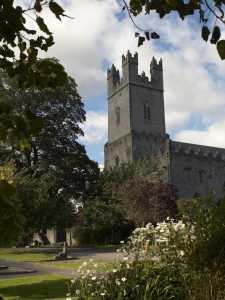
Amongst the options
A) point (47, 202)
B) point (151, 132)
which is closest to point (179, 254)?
point (47, 202)

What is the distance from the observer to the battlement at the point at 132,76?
80.1 metres

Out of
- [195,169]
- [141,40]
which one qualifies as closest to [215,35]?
[141,40]

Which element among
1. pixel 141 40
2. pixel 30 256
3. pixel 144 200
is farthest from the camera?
pixel 144 200

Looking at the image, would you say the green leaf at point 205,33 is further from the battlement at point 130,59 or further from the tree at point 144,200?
the battlement at point 130,59

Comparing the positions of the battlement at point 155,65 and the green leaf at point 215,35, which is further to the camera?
the battlement at point 155,65

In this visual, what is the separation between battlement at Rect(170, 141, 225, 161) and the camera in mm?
61719

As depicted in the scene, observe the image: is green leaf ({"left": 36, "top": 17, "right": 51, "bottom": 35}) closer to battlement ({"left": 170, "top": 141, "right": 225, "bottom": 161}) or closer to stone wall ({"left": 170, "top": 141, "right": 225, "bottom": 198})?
stone wall ({"left": 170, "top": 141, "right": 225, "bottom": 198})

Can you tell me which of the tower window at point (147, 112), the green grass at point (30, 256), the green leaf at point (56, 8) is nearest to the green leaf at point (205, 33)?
the green leaf at point (56, 8)

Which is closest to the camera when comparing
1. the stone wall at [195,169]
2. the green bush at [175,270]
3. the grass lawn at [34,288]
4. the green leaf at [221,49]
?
the green leaf at [221,49]

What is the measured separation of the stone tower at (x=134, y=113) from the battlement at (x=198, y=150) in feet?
30.0

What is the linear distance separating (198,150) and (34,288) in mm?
50917

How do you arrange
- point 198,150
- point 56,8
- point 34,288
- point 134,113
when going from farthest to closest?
point 134,113
point 198,150
point 34,288
point 56,8

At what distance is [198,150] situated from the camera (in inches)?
Result: 2534

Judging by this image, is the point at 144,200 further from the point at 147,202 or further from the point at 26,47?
the point at 26,47
